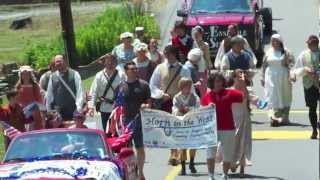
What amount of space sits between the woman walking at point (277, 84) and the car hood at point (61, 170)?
8714 mm

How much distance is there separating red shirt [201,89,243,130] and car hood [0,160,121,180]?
2.99 metres

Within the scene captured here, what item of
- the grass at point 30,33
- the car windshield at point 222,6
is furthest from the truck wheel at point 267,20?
the grass at point 30,33

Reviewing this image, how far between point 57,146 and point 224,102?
3063 millimetres

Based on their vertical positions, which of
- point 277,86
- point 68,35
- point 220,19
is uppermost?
point 220,19

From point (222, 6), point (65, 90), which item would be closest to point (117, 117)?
point (65, 90)

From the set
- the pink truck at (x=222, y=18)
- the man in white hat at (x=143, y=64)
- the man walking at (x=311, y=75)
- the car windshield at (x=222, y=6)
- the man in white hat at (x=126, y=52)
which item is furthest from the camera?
the car windshield at (x=222, y=6)

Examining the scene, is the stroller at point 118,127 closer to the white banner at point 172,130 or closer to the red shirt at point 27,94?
the white banner at point 172,130

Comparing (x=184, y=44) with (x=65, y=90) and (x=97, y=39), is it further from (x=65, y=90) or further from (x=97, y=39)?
(x=97, y=39)

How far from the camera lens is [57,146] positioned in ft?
41.9

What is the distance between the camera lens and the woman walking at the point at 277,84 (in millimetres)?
20375

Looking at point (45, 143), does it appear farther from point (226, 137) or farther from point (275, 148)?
point (275, 148)

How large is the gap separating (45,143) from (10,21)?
139ft

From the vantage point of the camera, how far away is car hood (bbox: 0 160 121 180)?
451 inches

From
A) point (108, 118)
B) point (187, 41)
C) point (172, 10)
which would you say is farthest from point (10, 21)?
point (108, 118)
